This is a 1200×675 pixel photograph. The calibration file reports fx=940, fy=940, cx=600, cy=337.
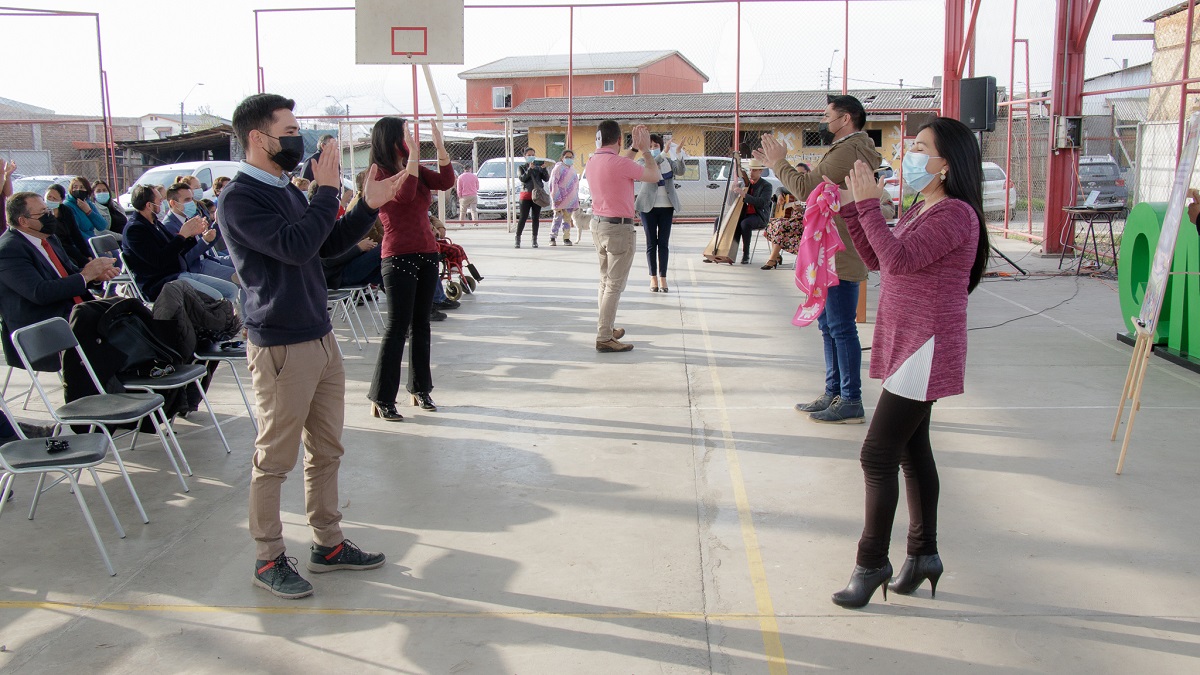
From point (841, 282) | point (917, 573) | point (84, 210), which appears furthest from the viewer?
point (84, 210)

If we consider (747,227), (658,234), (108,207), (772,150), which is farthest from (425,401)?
(747,227)

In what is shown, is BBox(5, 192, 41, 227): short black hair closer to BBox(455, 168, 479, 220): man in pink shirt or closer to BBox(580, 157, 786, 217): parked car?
BBox(455, 168, 479, 220): man in pink shirt

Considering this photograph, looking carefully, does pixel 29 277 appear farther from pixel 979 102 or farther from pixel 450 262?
pixel 979 102

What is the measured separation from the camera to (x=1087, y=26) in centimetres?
1301

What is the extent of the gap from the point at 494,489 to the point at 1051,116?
11.8m

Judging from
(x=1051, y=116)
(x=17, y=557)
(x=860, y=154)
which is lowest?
(x=17, y=557)

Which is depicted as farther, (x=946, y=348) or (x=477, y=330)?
(x=477, y=330)

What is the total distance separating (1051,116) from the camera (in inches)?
532

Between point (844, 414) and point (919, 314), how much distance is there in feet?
8.45

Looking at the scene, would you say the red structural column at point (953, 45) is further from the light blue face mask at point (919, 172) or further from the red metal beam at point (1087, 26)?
the light blue face mask at point (919, 172)

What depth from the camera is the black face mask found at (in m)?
3.56

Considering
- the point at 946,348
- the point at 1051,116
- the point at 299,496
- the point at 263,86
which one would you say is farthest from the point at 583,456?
the point at 263,86

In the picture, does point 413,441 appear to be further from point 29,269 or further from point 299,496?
point 29,269

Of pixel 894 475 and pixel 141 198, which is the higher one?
pixel 141 198
